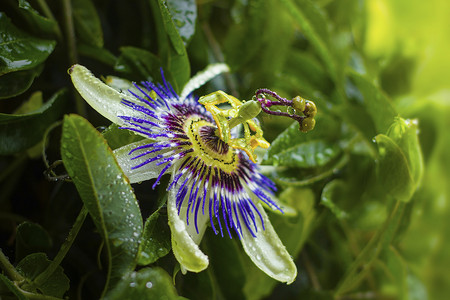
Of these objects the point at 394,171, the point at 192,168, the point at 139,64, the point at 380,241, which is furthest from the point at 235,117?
the point at 380,241

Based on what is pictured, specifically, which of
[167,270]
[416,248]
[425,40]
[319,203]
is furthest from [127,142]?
[425,40]

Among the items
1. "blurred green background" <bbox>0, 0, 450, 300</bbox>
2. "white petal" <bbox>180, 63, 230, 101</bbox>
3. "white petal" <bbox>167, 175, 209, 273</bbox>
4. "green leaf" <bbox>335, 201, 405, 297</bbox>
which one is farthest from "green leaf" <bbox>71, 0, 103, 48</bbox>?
"green leaf" <bbox>335, 201, 405, 297</bbox>

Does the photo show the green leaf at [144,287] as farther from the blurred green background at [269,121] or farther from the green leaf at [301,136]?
the green leaf at [301,136]

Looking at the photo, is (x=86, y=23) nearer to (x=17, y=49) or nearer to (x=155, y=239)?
(x=17, y=49)

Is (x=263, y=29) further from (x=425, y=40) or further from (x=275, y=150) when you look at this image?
(x=425, y=40)

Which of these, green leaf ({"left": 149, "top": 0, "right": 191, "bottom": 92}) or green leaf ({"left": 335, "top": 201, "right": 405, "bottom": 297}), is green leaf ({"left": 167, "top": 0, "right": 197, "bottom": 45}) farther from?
green leaf ({"left": 335, "top": 201, "right": 405, "bottom": 297})

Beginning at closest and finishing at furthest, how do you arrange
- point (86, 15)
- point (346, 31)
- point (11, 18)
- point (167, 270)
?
point (167, 270)
point (11, 18)
point (86, 15)
point (346, 31)

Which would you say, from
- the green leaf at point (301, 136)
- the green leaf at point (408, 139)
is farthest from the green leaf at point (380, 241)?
the green leaf at point (301, 136)
